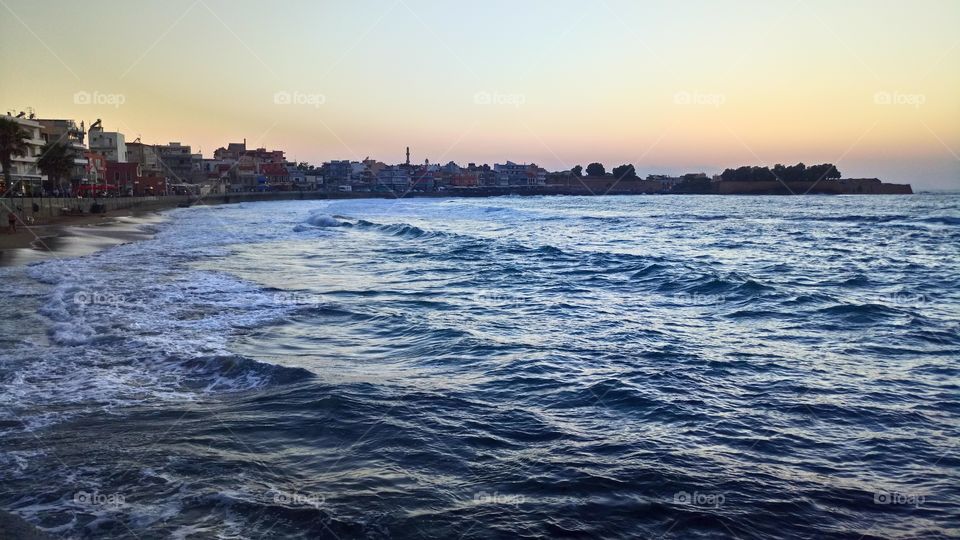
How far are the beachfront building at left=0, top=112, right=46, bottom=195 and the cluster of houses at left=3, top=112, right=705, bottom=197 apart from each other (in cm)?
9

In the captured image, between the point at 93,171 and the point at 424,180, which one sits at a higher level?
the point at 424,180

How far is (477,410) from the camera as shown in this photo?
8055 mm

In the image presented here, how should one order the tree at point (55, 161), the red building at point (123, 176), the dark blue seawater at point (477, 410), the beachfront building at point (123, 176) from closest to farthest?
the dark blue seawater at point (477, 410) → the tree at point (55, 161) → the beachfront building at point (123, 176) → the red building at point (123, 176)

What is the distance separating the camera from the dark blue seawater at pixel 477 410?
5418mm

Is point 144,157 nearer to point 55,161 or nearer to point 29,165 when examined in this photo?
point 29,165

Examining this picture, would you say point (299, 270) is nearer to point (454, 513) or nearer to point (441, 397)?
point (441, 397)

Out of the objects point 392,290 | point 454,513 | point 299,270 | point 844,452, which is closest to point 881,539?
point 844,452

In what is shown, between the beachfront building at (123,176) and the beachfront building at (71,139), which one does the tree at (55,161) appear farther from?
the beachfront building at (123,176)

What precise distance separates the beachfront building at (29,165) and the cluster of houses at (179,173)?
93 mm

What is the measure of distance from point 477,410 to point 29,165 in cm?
6965

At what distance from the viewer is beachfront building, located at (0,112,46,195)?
5816 centimetres

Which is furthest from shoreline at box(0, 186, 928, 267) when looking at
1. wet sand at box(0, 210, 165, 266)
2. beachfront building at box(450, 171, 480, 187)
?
beachfront building at box(450, 171, 480, 187)

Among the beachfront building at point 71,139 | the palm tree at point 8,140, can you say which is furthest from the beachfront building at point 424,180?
the palm tree at point 8,140

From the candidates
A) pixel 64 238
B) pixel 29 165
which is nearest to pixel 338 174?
pixel 29 165
